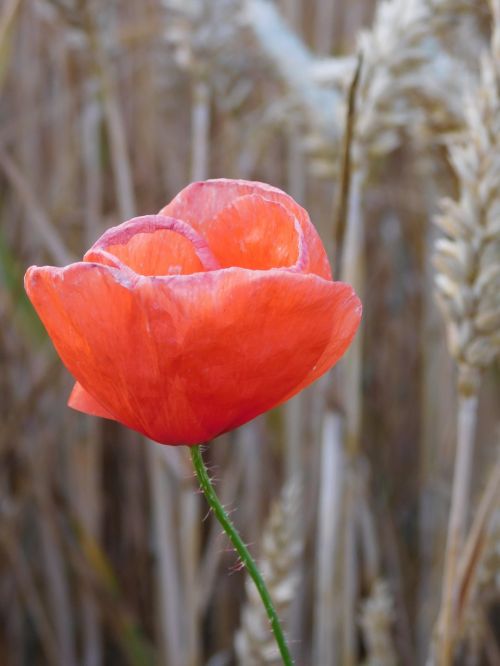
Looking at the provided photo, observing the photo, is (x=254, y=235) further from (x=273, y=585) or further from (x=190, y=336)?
(x=273, y=585)

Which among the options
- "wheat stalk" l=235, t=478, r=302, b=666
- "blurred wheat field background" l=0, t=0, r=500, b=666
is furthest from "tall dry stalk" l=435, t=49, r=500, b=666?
"wheat stalk" l=235, t=478, r=302, b=666

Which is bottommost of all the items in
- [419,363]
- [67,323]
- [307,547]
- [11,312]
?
[307,547]

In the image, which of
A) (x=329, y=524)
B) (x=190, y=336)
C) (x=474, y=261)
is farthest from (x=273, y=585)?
(x=190, y=336)

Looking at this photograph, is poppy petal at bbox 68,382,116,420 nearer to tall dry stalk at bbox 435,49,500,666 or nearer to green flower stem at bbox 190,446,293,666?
green flower stem at bbox 190,446,293,666

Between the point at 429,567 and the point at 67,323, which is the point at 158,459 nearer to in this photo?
the point at 429,567

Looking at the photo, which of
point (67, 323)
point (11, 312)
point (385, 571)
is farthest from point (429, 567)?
point (67, 323)

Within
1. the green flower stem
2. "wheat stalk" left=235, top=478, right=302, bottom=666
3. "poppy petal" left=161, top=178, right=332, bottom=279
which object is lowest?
"wheat stalk" left=235, top=478, right=302, bottom=666
